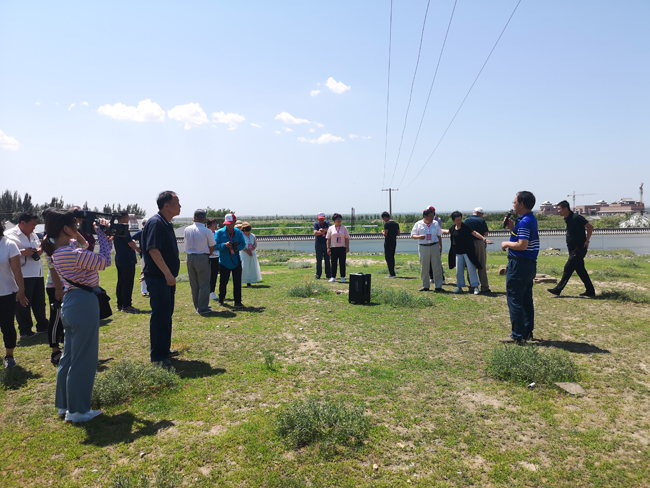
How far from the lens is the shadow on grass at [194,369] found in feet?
15.9

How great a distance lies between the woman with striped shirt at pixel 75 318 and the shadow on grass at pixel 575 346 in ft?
18.8

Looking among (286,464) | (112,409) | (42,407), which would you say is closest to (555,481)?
(286,464)

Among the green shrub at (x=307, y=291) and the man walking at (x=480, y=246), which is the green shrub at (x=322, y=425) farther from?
the man walking at (x=480, y=246)

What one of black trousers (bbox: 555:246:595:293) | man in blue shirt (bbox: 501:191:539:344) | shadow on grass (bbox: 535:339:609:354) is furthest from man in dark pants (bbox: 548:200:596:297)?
man in blue shirt (bbox: 501:191:539:344)

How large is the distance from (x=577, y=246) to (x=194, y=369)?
8.49 meters

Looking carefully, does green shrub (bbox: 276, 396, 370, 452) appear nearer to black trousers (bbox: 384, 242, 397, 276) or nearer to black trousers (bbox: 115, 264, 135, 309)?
black trousers (bbox: 115, 264, 135, 309)

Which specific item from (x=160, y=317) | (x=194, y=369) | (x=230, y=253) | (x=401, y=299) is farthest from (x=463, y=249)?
(x=160, y=317)

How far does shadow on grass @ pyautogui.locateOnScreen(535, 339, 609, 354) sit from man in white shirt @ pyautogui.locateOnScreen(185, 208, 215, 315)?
5907 millimetres

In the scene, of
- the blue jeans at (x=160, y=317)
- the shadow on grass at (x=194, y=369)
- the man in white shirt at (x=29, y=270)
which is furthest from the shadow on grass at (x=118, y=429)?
the man in white shirt at (x=29, y=270)

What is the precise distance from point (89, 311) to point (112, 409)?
3.58ft

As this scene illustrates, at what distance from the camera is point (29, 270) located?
20.7 ft

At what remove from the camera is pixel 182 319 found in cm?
773

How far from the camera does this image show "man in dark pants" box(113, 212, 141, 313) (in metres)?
8.22

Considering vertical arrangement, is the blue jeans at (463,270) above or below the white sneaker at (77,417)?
above
